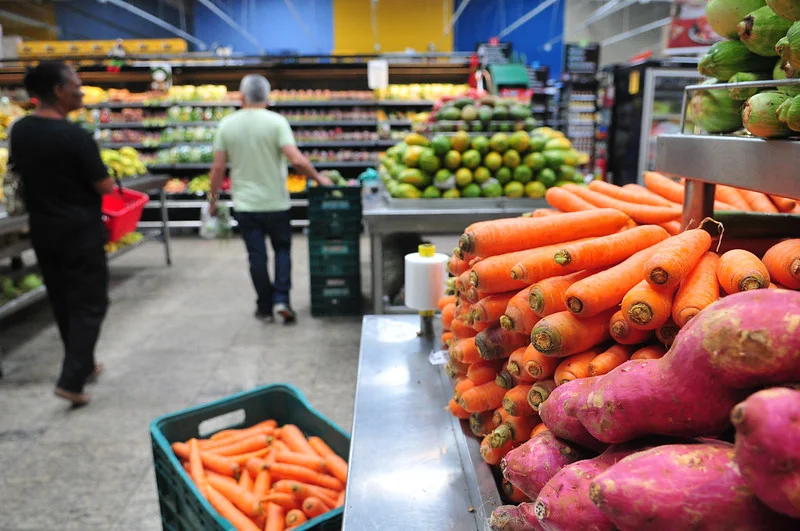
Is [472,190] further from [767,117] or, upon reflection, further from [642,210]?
[767,117]

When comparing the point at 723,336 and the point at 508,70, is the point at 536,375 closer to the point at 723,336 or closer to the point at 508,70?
the point at 723,336

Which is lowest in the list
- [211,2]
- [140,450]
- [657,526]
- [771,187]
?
[140,450]

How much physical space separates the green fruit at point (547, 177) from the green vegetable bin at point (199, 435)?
6.92 ft

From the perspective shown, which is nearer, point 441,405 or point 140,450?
point 441,405

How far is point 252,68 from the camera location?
28.7 feet

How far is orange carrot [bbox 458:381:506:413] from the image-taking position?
3.81 ft

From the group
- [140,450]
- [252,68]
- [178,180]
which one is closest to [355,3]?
[252,68]

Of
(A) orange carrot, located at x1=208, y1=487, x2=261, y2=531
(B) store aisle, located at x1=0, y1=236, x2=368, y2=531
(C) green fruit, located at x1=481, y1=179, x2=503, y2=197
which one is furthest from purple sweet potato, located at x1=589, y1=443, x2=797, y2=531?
(C) green fruit, located at x1=481, y1=179, x2=503, y2=197

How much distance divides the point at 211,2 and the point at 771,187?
47.0 ft

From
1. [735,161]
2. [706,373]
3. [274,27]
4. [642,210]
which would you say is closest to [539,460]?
[706,373]

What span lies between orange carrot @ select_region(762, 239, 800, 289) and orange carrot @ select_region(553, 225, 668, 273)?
24 cm

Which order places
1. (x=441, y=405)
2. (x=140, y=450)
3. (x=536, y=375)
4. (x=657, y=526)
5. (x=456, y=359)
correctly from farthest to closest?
(x=140, y=450)
(x=441, y=405)
(x=456, y=359)
(x=536, y=375)
(x=657, y=526)

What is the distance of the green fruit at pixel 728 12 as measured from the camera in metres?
1.03

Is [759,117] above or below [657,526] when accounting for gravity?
above
